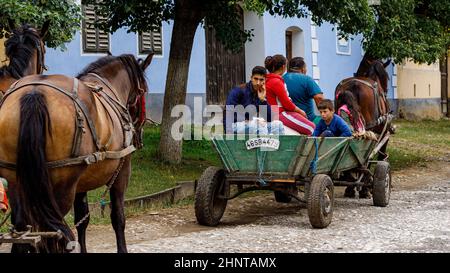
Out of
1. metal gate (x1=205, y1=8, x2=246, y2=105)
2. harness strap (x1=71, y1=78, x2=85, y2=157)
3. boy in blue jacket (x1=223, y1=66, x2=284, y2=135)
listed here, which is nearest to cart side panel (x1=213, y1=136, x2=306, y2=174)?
boy in blue jacket (x1=223, y1=66, x2=284, y2=135)

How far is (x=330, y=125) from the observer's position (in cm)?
1045

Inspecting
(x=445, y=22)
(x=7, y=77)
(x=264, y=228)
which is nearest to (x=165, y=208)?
(x=264, y=228)

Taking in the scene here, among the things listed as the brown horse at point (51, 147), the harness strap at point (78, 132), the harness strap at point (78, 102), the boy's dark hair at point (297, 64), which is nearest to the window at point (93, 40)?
the boy's dark hair at point (297, 64)

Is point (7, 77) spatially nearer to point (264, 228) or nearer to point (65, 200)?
point (65, 200)

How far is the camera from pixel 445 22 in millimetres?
19531

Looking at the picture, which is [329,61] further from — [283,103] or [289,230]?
[289,230]

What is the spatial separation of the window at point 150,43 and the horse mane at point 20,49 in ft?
44.6

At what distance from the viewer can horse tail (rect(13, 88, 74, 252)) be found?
19.6ft

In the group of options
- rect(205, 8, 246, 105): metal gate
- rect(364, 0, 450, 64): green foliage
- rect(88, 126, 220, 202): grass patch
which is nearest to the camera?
rect(88, 126, 220, 202): grass patch

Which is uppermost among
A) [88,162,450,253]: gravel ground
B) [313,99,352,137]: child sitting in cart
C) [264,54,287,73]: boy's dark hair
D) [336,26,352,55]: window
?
[336,26,352,55]: window

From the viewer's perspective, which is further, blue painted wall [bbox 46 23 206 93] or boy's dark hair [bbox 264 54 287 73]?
blue painted wall [bbox 46 23 206 93]

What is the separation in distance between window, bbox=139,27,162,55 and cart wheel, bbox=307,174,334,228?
1221 cm

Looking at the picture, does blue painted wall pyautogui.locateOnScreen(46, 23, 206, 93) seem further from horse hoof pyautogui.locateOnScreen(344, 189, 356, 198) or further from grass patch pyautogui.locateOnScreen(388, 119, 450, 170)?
horse hoof pyautogui.locateOnScreen(344, 189, 356, 198)
